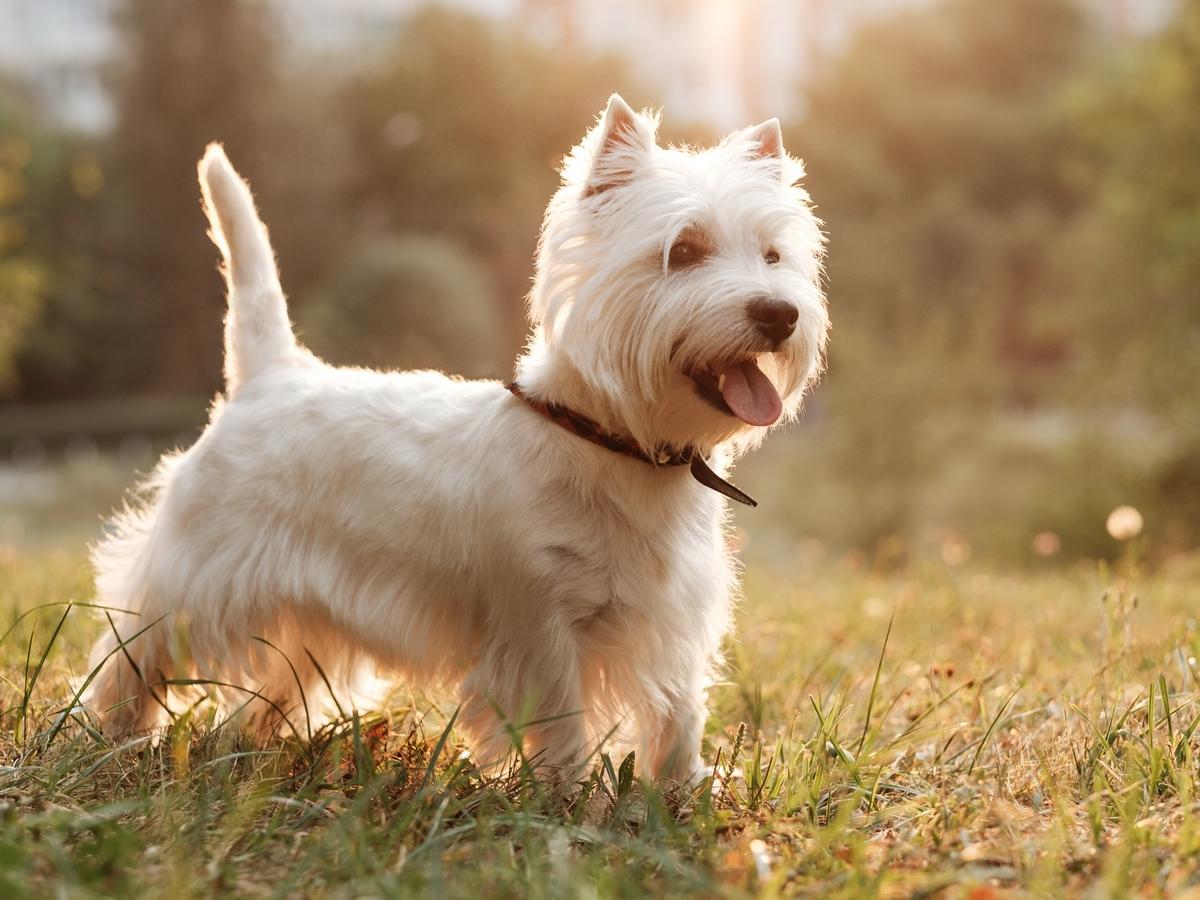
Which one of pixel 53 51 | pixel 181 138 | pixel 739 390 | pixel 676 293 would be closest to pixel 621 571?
pixel 739 390

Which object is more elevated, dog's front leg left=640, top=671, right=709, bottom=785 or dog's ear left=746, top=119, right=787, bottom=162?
dog's ear left=746, top=119, right=787, bottom=162

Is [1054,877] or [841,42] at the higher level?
[841,42]

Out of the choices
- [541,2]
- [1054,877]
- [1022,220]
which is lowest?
[1054,877]

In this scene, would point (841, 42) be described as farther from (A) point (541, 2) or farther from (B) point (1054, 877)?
(B) point (1054, 877)

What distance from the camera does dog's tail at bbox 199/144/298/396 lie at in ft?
11.4

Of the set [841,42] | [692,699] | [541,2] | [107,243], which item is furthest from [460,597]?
[841,42]

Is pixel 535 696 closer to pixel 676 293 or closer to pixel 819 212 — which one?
pixel 676 293

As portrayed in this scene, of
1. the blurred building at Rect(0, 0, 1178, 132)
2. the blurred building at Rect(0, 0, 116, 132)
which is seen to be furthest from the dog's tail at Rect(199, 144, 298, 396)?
the blurred building at Rect(0, 0, 116, 132)

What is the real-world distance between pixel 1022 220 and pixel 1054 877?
3074 cm

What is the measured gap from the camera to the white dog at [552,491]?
2.69 meters

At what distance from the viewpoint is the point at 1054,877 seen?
2.00 m

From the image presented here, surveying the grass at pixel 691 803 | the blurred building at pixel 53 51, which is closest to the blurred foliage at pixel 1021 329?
the grass at pixel 691 803

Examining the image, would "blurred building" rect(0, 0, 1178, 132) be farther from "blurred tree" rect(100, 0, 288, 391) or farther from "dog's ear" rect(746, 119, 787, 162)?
"dog's ear" rect(746, 119, 787, 162)

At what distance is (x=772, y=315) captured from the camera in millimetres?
2582
